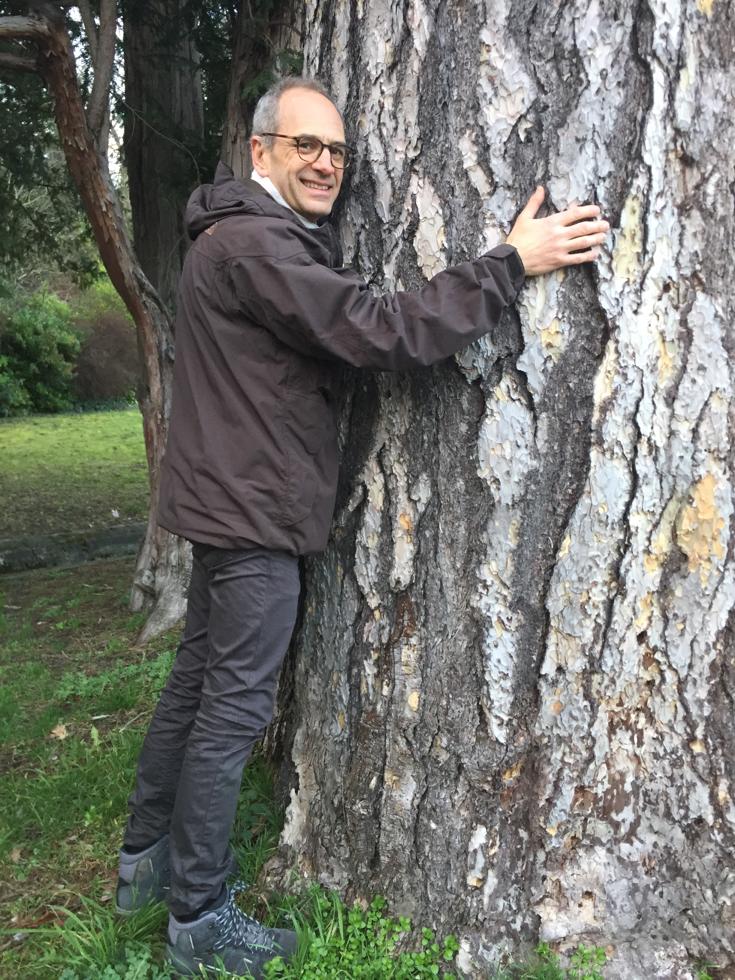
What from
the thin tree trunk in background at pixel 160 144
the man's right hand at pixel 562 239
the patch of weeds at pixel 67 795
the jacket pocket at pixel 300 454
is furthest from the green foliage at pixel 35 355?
the man's right hand at pixel 562 239

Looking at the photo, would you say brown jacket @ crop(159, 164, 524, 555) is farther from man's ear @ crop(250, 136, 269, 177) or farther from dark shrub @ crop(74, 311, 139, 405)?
dark shrub @ crop(74, 311, 139, 405)

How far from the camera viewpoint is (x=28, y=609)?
7148 millimetres

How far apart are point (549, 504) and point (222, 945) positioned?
4.79 ft

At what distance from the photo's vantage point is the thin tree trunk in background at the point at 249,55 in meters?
5.28

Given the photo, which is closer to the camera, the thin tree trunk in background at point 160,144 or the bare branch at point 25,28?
the bare branch at point 25,28

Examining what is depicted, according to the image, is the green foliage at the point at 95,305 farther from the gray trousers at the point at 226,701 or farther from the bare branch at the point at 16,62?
the gray trousers at the point at 226,701

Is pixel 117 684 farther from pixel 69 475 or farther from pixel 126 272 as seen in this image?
pixel 69 475

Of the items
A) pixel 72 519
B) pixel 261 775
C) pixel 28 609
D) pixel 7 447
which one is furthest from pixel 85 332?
pixel 261 775

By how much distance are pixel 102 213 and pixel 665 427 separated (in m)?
4.28

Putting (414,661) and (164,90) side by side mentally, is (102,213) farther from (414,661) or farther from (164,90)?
(414,661)

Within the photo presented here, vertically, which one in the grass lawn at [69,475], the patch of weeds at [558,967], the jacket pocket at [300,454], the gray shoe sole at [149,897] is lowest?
the grass lawn at [69,475]

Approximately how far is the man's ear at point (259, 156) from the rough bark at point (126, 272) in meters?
3.06

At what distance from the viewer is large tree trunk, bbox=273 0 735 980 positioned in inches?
85.9

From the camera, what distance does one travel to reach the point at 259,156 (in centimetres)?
255
